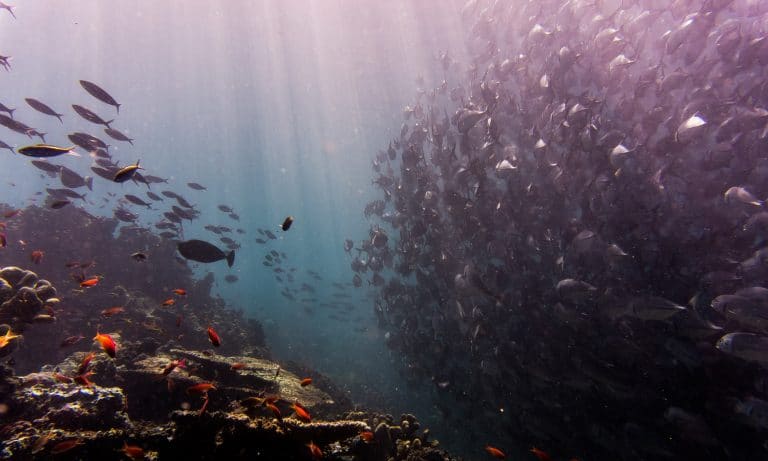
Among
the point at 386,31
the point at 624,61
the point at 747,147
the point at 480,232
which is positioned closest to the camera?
the point at 747,147

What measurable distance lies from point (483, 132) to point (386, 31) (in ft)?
85.7

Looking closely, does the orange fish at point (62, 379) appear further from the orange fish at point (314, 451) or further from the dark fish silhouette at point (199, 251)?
the orange fish at point (314, 451)

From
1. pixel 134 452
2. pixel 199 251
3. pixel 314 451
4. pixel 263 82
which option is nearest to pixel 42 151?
pixel 199 251

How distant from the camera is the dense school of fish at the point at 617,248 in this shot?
6316mm

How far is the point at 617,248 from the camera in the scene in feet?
22.3

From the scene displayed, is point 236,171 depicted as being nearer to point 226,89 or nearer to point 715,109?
point 226,89

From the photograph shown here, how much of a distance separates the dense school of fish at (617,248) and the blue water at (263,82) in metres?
6.36

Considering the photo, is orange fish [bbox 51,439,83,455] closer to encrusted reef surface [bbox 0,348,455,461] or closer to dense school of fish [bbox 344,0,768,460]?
encrusted reef surface [bbox 0,348,455,461]

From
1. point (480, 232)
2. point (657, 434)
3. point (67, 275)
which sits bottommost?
point (657, 434)

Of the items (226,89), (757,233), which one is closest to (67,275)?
(757,233)

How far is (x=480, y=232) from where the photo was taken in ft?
32.3

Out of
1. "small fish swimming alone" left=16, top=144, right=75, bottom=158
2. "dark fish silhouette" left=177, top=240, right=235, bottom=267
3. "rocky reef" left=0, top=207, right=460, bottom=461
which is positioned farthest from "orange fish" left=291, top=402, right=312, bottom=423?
"small fish swimming alone" left=16, top=144, right=75, bottom=158

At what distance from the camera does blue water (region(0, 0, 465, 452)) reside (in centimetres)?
2892

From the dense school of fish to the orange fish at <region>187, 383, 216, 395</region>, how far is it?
14.1ft
